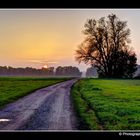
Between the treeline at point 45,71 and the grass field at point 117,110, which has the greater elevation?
the treeline at point 45,71

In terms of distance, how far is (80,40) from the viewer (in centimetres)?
759

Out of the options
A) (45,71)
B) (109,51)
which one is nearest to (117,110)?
(109,51)

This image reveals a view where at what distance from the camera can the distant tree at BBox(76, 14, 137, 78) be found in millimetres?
8023

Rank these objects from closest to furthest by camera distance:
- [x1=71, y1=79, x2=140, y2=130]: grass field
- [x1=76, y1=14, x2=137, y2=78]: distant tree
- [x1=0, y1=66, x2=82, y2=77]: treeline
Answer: [x1=71, y1=79, x2=140, y2=130]: grass field
[x1=76, y1=14, x2=137, y2=78]: distant tree
[x1=0, y1=66, x2=82, y2=77]: treeline

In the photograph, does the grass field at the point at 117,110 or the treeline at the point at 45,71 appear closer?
the grass field at the point at 117,110

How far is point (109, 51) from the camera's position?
8.76 metres

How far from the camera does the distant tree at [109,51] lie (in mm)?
8023

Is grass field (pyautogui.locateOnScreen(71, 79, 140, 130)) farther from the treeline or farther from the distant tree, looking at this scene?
the treeline

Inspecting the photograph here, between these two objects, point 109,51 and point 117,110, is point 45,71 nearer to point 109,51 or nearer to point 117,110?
point 109,51

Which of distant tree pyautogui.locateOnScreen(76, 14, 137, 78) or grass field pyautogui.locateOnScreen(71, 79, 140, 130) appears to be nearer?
grass field pyautogui.locateOnScreen(71, 79, 140, 130)

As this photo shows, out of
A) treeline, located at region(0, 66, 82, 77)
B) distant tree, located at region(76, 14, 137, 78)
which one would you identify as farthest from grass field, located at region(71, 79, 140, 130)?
treeline, located at region(0, 66, 82, 77)

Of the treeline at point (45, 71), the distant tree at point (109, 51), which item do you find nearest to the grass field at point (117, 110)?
the distant tree at point (109, 51)

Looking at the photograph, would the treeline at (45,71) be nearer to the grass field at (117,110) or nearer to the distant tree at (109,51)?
the distant tree at (109,51)

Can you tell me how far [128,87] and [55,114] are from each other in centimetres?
189
